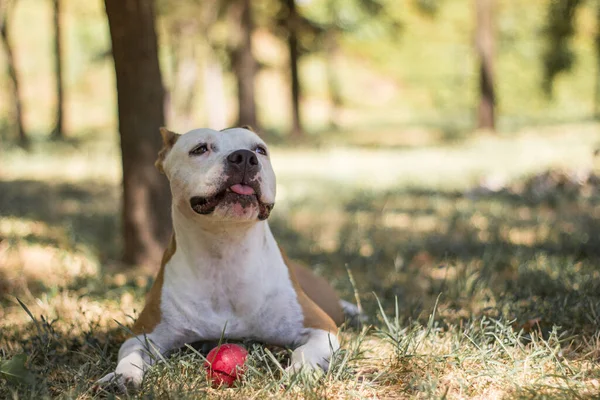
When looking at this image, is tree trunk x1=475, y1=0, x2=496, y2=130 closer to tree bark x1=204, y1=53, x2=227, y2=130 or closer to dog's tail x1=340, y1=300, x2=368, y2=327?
tree bark x1=204, y1=53, x2=227, y2=130

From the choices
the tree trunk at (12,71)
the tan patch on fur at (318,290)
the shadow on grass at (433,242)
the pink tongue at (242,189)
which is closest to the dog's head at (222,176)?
the pink tongue at (242,189)

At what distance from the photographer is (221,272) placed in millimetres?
2941

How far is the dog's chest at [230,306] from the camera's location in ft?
9.58

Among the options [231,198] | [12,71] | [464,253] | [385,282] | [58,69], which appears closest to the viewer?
[231,198]

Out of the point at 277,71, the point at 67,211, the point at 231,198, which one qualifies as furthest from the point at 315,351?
the point at 277,71

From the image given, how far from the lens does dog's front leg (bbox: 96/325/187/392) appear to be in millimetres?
2594

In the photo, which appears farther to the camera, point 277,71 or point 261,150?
point 277,71

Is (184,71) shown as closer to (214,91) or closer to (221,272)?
(214,91)

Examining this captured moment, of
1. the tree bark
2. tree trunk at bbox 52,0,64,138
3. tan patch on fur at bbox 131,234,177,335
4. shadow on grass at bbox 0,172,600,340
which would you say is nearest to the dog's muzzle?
tan patch on fur at bbox 131,234,177,335

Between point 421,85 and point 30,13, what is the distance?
23206 millimetres

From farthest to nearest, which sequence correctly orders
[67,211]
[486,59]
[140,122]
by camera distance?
[486,59], [67,211], [140,122]

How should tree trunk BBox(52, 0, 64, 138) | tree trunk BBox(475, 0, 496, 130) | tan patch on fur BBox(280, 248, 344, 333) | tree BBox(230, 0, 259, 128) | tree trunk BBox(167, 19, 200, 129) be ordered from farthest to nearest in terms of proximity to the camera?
1. tree trunk BBox(167, 19, 200, 129)
2. tree trunk BBox(475, 0, 496, 130)
3. tree trunk BBox(52, 0, 64, 138)
4. tree BBox(230, 0, 259, 128)
5. tan patch on fur BBox(280, 248, 344, 333)

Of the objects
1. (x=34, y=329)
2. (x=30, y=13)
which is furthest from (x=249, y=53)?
(x=30, y=13)

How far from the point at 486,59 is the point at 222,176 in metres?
16.7
